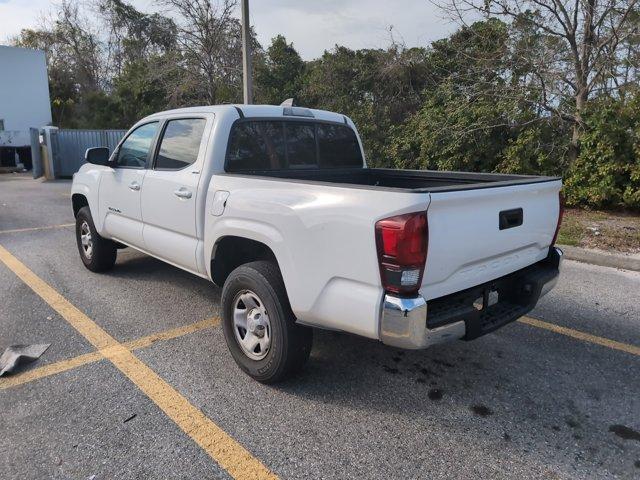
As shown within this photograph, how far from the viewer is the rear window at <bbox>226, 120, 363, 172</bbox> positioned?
151 inches

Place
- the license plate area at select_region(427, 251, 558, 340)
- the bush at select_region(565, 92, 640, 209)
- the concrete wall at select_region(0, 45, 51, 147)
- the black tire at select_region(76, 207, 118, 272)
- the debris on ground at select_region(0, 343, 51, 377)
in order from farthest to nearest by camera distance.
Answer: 1. the concrete wall at select_region(0, 45, 51, 147)
2. the bush at select_region(565, 92, 640, 209)
3. the black tire at select_region(76, 207, 118, 272)
4. the debris on ground at select_region(0, 343, 51, 377)
5. the license plate area at select_region(427, 251, 558, 340)

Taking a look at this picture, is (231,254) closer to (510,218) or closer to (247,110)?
(247,110)

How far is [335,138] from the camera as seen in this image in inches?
180

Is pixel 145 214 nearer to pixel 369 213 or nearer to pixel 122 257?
pixel 122 257

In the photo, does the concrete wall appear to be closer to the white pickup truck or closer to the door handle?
the white pickup truck

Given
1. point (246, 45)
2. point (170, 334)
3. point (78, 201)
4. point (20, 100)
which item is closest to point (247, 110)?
point (170, 334)

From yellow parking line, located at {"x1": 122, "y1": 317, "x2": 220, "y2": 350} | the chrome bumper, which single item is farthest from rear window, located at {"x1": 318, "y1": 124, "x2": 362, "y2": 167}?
the chrome bumper

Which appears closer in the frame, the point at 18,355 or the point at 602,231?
the point at 18,355

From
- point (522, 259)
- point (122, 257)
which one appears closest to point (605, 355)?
point (522, 259)

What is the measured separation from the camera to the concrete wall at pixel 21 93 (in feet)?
81.3

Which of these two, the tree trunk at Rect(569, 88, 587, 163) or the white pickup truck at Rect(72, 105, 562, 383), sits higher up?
the tree trunk at Rect(569, 88, 587, 163)

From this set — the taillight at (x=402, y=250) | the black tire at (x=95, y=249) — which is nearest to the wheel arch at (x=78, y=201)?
the black tire at (x=95, y=249)

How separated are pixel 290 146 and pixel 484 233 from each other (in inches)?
78.3

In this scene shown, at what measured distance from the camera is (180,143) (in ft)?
13.5
